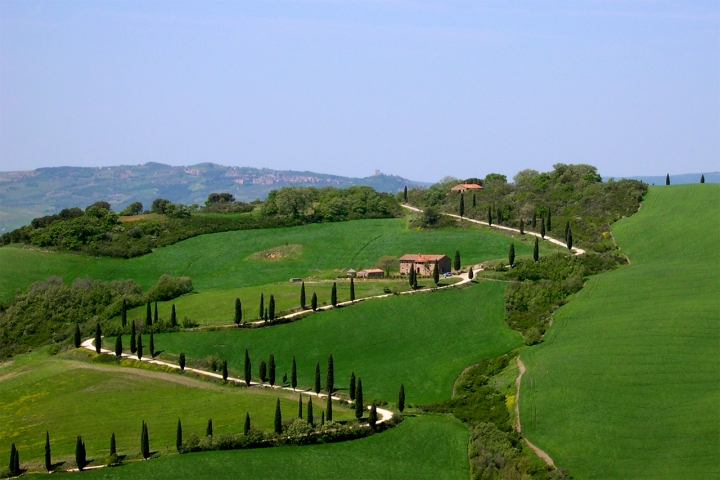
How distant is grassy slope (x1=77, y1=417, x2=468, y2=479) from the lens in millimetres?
58344

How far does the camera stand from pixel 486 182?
17250 centimetres

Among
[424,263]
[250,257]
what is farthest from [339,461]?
[250,257]

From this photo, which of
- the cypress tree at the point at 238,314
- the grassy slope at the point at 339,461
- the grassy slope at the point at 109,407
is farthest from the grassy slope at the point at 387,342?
the grassy slope at the point at 339,461

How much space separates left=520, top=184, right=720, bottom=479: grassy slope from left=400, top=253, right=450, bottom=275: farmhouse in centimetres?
1975

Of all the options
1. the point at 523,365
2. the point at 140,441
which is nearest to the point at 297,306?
the point at 523,365

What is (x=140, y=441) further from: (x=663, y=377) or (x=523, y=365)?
(x=663, y=377)

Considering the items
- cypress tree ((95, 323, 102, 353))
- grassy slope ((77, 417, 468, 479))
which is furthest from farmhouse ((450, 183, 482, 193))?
grassy slope ((77, 417, 468, 479))

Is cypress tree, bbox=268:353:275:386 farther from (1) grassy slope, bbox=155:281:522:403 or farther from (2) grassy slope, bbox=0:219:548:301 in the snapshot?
(2) grassy slope, bbox=0:219:548:301

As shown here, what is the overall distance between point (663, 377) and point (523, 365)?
1329cm

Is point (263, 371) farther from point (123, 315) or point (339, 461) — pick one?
point (123, 315)

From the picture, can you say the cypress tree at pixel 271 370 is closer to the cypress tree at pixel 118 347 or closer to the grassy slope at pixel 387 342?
the grassy slope at pixel 387 342

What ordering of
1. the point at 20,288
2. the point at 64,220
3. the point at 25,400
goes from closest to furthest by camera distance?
the point at 25,400 < the point at 20,288 < the point at 64,220

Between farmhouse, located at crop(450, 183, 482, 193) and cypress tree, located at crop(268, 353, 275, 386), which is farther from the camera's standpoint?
farmhouse, located at crop(450, 183, 482, 193)

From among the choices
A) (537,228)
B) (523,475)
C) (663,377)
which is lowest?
(523,475)
